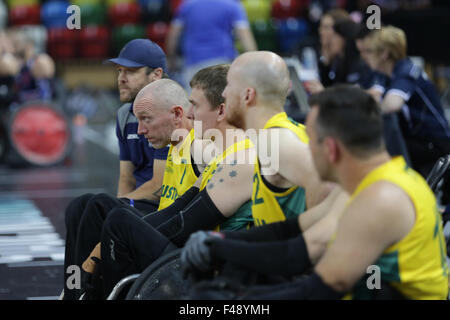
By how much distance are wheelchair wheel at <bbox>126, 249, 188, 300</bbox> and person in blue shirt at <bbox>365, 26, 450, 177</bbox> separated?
3.62 metres

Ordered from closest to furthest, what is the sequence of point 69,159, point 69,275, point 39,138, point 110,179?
point 69,275
point 110,179
point 39,138
point 69,159

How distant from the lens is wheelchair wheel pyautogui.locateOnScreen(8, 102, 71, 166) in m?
11.5

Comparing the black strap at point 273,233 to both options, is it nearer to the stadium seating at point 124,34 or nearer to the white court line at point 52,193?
the white court line at point 52,193

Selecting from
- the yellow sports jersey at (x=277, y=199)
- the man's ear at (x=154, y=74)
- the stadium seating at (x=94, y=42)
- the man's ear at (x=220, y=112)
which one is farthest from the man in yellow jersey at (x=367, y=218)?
the stadium seating at (x=94, y=42)

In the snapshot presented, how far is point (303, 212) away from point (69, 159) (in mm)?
9958

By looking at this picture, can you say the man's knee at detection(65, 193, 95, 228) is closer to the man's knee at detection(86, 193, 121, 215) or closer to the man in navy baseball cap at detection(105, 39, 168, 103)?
the man's knee at detection(86, 193, 121, 215)

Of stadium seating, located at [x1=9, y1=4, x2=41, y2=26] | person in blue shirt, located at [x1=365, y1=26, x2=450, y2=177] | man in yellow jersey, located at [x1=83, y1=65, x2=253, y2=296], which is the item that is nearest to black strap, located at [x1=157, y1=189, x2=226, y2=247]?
man in yellow jersey, located at [x1=83, y1=65, x2=253, y2=296]

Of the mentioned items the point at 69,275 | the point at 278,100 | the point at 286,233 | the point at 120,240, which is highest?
the point at 278,100

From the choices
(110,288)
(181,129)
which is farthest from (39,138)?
(110,288)

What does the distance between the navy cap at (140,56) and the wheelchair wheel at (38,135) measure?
22.0ft

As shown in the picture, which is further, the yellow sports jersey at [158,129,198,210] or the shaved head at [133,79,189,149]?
the shaved head at [133,79,189,149]

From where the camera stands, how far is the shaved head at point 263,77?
338 cm

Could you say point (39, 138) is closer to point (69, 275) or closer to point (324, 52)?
point (324, 52)

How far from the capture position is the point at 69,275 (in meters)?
4.17
